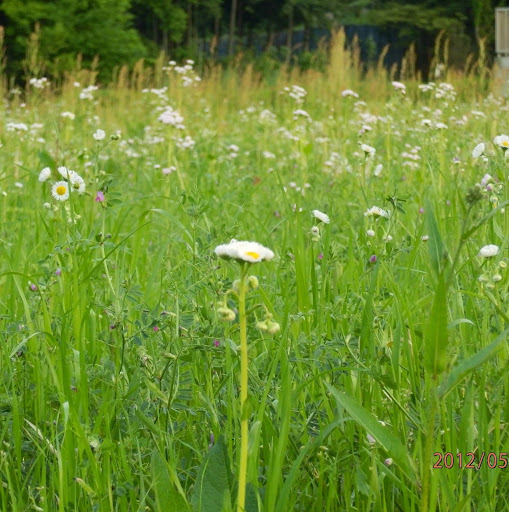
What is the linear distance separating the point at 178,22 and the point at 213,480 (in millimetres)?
29354

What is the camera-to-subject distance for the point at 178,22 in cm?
2880

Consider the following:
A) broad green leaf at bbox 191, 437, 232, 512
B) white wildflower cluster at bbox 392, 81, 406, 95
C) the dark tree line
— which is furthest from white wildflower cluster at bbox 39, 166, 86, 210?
the dark tree line

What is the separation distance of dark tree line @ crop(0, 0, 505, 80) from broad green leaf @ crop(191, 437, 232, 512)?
26.9 feet

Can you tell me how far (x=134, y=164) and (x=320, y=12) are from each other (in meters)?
31.9

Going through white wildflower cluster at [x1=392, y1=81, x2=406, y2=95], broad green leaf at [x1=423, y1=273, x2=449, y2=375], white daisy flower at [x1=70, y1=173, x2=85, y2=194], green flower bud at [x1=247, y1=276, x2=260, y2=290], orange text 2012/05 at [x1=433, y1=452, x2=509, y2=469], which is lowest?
orange text 2012/05 at [x1=433, y1=452, x2=509, y2=469]

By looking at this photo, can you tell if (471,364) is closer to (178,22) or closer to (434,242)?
(434,242)

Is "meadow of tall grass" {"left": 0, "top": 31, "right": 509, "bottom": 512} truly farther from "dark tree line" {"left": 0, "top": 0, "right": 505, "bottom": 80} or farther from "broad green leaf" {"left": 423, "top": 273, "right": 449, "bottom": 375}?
"dark tree line" {"left": 0, "top": 0, "right": 505, "bottom": 80}

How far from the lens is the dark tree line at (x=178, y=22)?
1989 cm

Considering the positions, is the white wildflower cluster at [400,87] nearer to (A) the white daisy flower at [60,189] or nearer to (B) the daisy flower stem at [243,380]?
(A) the white daisy flower at [60,189]

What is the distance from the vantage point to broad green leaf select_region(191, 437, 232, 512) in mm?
1029

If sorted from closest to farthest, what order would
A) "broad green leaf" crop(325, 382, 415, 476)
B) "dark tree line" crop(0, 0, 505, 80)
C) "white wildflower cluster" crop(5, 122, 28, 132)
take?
"broad green leaf" crop(325, 382, 415, 476)
"white wildflower cluster" crop(5, 122, 28, 132)
"dark tree line" crop(0, 0, 505, 80)

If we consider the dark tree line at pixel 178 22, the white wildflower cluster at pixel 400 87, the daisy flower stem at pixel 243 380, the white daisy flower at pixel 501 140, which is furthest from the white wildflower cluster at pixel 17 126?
the dark tree line at pixel 178 22

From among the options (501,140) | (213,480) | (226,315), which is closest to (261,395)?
(213,480)

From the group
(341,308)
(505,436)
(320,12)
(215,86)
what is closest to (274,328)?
(505,436)
